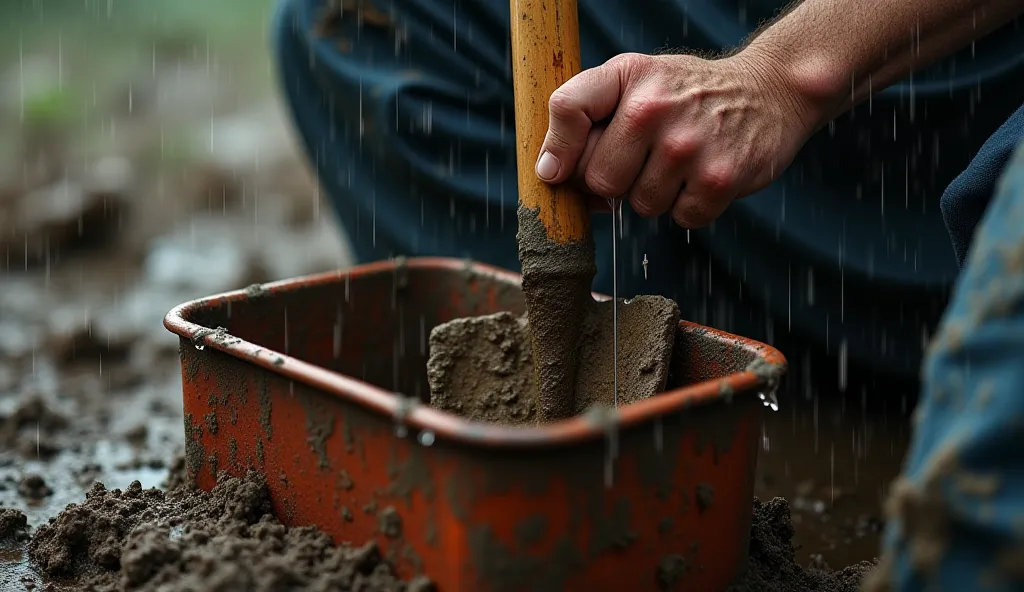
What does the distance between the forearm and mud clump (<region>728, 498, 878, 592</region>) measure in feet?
2.11

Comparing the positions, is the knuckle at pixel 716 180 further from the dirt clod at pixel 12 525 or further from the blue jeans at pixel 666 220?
the dirt clod at pixel 12 525

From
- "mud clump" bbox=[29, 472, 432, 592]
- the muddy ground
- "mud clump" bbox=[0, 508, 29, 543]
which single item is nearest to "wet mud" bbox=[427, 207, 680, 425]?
the muddy ground

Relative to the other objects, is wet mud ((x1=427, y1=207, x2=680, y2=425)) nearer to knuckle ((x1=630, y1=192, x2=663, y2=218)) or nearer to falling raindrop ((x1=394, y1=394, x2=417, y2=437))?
knuckle ((x1=630, y1=192, x2=663, y2=218))

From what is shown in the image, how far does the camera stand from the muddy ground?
1413 mm

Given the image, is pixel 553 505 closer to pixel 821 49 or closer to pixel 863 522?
pixel 821 49

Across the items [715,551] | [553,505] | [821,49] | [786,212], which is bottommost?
[715,551]

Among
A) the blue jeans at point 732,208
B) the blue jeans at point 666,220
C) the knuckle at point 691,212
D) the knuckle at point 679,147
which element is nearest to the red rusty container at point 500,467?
the knuckle at point 691,212

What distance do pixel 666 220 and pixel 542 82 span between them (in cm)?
72

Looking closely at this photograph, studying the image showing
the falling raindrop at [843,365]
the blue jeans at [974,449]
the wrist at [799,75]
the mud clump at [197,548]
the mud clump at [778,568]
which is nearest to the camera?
the blue jeans at [974,449]

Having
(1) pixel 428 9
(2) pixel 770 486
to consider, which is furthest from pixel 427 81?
(2) pixel 770 486

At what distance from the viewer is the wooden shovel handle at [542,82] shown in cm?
146

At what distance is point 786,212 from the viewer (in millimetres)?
1972

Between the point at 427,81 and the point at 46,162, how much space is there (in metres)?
2.67

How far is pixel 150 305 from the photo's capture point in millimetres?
3027
